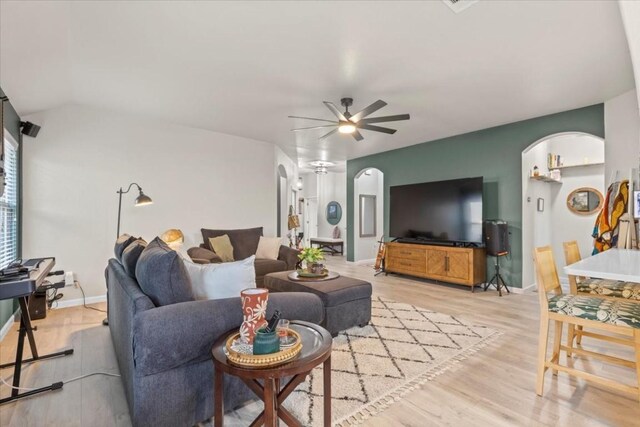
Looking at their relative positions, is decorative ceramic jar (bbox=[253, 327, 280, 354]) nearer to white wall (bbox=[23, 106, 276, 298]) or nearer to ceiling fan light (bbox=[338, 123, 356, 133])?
ceiling fan light (bbox=[338, 123, 356, 133])

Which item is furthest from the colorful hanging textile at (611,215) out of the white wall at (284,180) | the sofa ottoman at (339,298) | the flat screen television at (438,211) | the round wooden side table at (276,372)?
the white wall at (284,180)

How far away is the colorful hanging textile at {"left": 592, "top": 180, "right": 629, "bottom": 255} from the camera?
339cm

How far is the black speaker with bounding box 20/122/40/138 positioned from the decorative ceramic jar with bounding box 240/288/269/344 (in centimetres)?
410

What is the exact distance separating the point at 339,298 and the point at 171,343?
165cm

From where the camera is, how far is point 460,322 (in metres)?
3.35

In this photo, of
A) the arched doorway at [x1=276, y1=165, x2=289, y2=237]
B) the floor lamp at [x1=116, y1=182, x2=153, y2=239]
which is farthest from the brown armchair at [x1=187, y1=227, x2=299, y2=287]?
the arched doorway at [x1=276, y1=165, x2=289, y2=237]

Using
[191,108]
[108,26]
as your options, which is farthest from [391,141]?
[108,26]

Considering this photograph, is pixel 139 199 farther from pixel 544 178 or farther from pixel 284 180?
pixel 544 178

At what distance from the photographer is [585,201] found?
5340 millimetres

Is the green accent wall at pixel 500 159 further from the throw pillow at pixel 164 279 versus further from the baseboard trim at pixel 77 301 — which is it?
the baseboard trim at pixel 77 301

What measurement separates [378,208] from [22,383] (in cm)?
730

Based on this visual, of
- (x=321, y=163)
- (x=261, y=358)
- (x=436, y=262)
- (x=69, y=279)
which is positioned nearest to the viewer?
(x=261, y=358)

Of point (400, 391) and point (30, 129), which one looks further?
point (30, 129)

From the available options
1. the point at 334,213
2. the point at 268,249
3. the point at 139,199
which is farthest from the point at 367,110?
the point at 334,213
